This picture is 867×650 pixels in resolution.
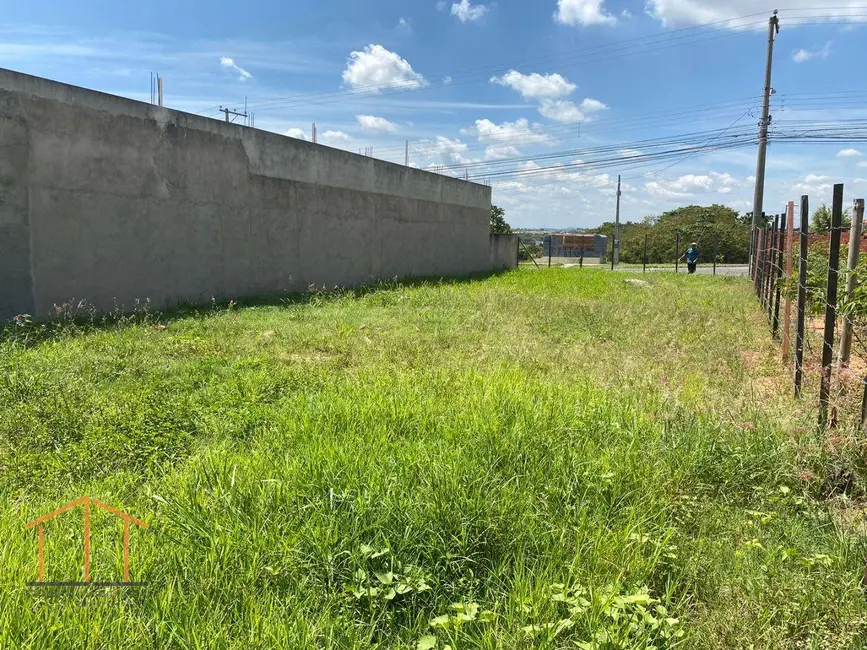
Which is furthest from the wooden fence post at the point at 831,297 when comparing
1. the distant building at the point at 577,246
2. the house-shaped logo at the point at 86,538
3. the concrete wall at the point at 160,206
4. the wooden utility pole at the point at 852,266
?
the distant building at the point at 577,246

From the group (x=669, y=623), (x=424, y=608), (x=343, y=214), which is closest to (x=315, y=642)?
(x=424, y=608)

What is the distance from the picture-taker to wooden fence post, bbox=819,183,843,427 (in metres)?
3.57

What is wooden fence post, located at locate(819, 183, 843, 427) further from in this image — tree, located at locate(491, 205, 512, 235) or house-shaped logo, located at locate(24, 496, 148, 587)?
tree, located at locate(491, 205, 512, 235)

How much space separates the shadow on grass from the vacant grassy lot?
4.73ft

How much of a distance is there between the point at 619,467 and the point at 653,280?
15.6m

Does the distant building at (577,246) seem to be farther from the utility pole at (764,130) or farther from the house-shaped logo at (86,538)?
the house-shaped logo at (86,538)

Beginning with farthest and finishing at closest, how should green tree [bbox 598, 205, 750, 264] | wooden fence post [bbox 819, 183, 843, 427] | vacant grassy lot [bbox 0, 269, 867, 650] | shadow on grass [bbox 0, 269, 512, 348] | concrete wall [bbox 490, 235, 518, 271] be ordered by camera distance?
1. green tree [bbox 598, 205, 750, 264]
2. concrete wall [bbox 490, 235, 518, 271]
3. shadow on grass [bbox 0, 269, 512, 348]
4. wooden fence post [bbox 819, 183, 843, 427]
5. vacant grassy lot [bbox 0, 269, 867, 650]

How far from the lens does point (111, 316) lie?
797 cm

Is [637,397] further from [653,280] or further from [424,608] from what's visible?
[653,280]

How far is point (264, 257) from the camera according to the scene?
36.3 feet

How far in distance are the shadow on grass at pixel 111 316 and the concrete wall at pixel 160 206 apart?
0.65 feet

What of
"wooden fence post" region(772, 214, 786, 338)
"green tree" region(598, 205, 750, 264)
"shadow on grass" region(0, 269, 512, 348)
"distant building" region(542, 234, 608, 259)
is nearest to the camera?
"shadow on grass" region(0, 269, 512, 348)

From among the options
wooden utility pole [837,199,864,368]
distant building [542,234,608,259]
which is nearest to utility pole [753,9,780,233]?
distant building [542,234,608,259]

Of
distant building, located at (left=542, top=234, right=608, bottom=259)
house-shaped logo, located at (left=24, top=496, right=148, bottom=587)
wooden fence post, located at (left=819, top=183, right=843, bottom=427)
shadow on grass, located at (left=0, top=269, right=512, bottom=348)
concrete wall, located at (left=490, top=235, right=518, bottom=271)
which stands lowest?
house-shaped logo, located at (left=24, top=496, right=148, bottom=587)
